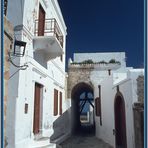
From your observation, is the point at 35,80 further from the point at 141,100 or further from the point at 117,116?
the point at 117,116

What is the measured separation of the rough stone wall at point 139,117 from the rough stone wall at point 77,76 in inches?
247

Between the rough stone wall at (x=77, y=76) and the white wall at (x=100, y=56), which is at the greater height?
the white wall at (x=100, y=56)

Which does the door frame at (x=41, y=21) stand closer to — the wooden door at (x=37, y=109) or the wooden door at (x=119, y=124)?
the wooden door at (x=37, y=109)

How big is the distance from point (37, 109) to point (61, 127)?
3358 millimetres

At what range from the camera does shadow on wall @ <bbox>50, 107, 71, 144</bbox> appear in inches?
307

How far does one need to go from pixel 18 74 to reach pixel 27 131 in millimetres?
1275

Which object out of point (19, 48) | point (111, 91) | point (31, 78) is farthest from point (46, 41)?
point (111, 91)

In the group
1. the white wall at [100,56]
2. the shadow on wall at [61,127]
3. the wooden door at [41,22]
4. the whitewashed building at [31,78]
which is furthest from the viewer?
the white wall at [100,56]

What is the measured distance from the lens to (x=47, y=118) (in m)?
6.68

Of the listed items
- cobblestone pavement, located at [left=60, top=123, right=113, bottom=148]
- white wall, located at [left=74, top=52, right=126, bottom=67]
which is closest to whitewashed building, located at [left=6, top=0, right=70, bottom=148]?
cobblestone pavement, located at [left=60, top=123, right=113, bottom=148]

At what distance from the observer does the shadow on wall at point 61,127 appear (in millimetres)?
7789

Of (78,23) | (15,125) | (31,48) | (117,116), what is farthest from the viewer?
(117,116)

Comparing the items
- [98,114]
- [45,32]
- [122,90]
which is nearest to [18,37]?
[45,32]

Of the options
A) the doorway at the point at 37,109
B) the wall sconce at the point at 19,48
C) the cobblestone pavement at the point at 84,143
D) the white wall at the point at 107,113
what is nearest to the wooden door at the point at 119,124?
the white wall at the point at 107,113
